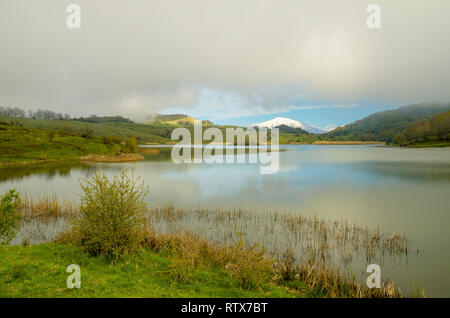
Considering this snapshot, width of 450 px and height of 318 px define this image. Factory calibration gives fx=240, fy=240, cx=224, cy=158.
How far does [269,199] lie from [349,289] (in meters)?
17.4

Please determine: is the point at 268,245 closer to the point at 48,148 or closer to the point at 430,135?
the point at 48,148

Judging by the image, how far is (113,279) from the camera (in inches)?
328

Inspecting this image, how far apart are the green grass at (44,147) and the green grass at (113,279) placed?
62528mm

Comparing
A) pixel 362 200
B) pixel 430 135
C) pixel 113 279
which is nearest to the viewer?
pixel 113 279

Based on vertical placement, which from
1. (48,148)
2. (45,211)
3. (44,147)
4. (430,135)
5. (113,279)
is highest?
(430,135)

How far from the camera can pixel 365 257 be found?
12.3m

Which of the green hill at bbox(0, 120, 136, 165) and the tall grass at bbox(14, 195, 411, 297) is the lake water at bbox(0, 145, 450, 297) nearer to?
the tall grass at bbox(14, 195, 411, 297)

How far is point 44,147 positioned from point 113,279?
80527mm

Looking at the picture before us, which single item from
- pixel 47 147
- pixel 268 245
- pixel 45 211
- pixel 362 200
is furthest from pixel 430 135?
pixel 47 147

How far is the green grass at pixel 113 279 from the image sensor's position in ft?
Answer: 24.5

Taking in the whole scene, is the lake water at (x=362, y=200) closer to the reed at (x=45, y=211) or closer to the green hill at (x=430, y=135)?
the reed at (x=45, y=211)

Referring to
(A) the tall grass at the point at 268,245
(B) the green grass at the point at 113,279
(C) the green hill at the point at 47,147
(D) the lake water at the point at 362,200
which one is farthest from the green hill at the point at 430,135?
(B) the green grass at the point at 113,279
